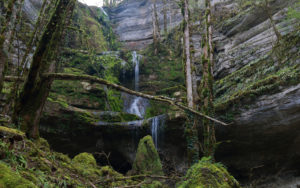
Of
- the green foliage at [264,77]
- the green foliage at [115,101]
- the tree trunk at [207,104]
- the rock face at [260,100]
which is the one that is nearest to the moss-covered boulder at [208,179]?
the rock face at [260,100]

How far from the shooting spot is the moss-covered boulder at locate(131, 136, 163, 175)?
843 centimetres

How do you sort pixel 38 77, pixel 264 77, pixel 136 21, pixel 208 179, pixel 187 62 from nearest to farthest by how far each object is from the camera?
pixel 208 179, pixel 38 77, pixel 187 62, pixel 264 77, pixel 136 21

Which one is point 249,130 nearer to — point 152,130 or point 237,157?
point 237,157

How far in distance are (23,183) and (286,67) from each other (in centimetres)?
1024

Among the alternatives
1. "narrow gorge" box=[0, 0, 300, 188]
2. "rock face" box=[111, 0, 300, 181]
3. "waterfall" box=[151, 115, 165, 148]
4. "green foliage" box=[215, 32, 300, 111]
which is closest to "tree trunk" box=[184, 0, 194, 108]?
"narrow gorge" box=[0, 0, 300, 188]

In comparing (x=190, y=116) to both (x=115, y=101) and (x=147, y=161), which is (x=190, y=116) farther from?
(x=115, y=101)

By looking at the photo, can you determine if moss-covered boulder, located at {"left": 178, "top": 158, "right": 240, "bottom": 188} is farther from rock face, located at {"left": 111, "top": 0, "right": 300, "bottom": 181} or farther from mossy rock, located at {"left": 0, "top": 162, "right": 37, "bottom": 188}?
mossy rock, located at {"left": 0, "top": 162, "right": 37, "bottom": 188}

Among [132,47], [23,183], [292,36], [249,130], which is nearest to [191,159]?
[249,130]

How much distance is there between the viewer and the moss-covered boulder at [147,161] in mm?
8430

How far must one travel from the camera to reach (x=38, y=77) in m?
4.38

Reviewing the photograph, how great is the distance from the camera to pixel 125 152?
42.3ft

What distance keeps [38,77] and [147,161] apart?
230 inches

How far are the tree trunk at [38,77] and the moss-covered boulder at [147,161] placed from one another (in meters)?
5.04

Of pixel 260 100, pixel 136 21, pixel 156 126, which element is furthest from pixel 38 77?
pixel 136 21
